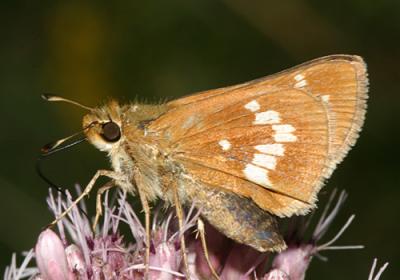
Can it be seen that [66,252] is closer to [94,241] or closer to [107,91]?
[94,241]

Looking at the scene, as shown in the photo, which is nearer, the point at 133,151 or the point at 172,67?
the point at 133,151

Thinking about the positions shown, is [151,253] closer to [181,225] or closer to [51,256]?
[181,225]

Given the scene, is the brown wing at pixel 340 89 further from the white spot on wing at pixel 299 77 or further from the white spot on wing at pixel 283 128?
the white spot on wing at pixel 283 128

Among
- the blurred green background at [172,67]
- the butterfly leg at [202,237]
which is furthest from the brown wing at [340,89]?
the blurred green background at [172,67]

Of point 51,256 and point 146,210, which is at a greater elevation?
point 146,210

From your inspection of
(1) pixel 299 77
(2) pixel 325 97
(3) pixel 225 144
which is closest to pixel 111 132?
(3) pixel 225 144

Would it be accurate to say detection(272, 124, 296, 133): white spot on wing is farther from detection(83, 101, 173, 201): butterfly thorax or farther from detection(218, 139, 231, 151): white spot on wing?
detection(83, 101, 173, 201): butterfly thorax

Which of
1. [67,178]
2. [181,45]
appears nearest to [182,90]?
[181,45]

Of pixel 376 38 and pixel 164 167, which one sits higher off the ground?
pixel 376 38

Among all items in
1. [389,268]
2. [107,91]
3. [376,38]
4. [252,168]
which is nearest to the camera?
[252,168]
